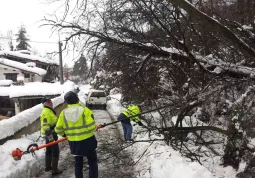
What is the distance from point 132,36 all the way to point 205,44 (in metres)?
1.82

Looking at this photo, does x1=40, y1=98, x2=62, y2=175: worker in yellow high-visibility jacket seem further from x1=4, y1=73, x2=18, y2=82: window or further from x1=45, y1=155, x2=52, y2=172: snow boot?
x1=4, y1=73, x2=18, y2=82: window

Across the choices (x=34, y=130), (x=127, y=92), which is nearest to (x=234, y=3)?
(x=127, y=92)

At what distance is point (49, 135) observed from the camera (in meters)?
7.55

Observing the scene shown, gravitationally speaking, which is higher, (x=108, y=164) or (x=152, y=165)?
(x=152, y=165)

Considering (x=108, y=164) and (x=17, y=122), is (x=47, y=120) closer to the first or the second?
(x=108, y=164)

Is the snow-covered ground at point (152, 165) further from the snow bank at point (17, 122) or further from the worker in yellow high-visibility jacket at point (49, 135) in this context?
the worker in yellow high-visibility jacket at point (49, 135)

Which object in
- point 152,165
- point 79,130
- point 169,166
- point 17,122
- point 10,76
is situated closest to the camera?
point 79,130

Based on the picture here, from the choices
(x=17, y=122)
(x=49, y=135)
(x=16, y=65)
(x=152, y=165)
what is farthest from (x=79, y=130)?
(x=16, y=65)

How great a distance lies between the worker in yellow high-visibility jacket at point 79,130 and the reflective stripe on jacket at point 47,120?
4.94ft

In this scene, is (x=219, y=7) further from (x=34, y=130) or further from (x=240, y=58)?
(x=34, y=130)

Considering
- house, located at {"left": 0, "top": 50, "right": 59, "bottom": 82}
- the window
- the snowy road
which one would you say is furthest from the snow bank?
the window

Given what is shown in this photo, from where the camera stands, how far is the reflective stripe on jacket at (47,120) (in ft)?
25.1

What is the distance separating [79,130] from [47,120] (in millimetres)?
1894

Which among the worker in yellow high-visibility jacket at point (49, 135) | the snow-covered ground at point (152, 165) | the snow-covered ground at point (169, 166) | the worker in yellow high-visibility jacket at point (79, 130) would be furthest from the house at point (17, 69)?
the worker in yellow high-visibility jacket at point (79, 130)
